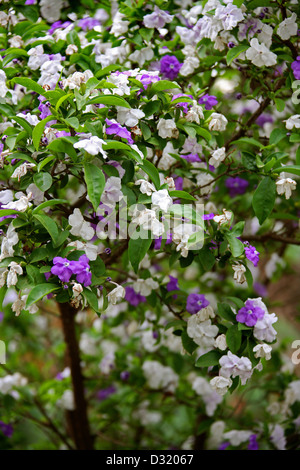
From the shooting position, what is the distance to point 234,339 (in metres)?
1.24

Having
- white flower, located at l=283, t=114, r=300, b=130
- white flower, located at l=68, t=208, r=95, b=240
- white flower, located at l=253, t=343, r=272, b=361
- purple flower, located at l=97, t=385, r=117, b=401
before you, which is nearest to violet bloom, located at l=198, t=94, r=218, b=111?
white flower, located at l=283, t=114, r=300, b=130

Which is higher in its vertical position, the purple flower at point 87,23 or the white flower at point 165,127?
the purple flower at point 87,23

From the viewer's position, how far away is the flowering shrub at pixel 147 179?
3.65ft

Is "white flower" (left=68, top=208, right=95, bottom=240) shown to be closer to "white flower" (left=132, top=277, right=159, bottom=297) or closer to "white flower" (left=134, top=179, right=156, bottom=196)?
"white flower" (left=134, top=179, right=156, bottom=196)

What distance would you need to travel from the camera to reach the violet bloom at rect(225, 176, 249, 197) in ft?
6.17

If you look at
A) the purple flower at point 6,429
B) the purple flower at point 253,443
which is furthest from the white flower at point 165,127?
Result: the purple flower at point 6,429

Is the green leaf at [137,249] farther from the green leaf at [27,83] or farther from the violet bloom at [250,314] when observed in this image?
the green leaf at [27,83]

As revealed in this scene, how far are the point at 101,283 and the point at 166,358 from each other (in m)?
1.43

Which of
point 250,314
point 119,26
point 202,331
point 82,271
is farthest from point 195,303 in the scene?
point 119,26

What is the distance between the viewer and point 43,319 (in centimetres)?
324

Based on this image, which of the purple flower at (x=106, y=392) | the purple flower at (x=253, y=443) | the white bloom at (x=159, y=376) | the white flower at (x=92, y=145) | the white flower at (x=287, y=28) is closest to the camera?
the white flower at (x=92, y=145)

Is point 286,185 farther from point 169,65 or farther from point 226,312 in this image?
point 169,65

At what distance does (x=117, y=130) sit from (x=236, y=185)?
0.85 m

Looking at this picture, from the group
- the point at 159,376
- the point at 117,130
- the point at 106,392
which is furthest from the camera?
the point at 106,392
